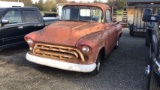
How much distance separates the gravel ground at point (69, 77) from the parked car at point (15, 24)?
76 centimetres

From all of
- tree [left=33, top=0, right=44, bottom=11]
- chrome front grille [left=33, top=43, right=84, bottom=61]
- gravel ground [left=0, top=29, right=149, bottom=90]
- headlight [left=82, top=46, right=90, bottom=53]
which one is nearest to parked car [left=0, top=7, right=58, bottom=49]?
gravel ground [left=0, top=29, right=149, bottom=90]

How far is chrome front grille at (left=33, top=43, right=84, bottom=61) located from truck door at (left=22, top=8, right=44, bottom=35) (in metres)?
3.01

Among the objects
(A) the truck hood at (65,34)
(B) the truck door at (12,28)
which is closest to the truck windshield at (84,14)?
(A) the truck hood at (65,34)

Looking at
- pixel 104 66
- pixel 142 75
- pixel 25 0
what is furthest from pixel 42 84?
pixel 25 0

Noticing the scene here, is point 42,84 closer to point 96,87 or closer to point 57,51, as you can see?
point 57,51

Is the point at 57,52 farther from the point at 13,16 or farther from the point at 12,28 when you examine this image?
the point at 13,16

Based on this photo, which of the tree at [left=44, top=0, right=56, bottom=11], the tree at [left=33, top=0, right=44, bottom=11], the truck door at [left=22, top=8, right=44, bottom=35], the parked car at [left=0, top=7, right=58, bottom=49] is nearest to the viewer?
the parked car at [left=0, top=7, right=58, bottom=49]

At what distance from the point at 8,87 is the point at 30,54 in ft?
3.70

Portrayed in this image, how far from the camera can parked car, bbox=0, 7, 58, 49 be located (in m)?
7.19

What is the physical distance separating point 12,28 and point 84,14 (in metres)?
2.78

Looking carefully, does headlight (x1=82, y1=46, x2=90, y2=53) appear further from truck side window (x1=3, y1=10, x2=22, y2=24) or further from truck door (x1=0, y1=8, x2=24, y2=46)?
truck side window (x1=3, y1=10, x2=22, y2=24)

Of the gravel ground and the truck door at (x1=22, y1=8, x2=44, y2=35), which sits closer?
the gravel ground

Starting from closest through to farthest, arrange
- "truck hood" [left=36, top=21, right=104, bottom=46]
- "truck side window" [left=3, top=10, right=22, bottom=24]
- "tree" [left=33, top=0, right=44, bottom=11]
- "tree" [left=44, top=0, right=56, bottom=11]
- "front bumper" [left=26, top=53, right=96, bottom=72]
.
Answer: "front bumper" [left=26, top=53, right=96, bottom=72] → "truck hood" [left=36, top=21, right=104, bottom=46] → "truck side window" [left=3, top=10, right=22, bottom=24] → "tree" [left=44, top=0, right=56, bottom=11] → "tree" [left=33, top=0, right=44, bottom=11]

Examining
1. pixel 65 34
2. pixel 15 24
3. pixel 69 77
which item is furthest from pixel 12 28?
pixel 69 77
